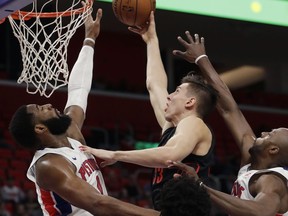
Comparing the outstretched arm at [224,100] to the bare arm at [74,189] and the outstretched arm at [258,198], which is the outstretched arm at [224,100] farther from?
the bare arm at [74,189]

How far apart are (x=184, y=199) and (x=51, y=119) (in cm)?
125

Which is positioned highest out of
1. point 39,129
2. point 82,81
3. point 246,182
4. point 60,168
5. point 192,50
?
point 192,50

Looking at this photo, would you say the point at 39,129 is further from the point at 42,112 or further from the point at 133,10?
the point at 133,10

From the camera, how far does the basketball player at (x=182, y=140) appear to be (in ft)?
13.0

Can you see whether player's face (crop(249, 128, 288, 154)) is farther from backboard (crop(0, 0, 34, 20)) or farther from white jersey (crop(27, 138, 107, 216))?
backboard (crop(0, 0, 34, 20))

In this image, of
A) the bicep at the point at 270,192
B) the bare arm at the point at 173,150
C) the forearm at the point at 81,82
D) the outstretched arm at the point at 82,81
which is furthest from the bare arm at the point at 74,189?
the forearm at the point at 81,82

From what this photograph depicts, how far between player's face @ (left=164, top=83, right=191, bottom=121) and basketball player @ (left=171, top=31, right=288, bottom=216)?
426 millimetres

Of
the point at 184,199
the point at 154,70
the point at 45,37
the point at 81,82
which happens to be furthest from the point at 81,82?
the point at 184,199

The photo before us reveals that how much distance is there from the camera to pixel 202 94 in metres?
4.36

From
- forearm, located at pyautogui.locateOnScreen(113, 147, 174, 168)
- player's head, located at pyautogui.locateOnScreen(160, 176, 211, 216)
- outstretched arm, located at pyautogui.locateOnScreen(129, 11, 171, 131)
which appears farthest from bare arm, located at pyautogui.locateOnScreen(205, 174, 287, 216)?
outstretched arm, located at pyautogui.locateOnScreen(129, 11, 171, 131)

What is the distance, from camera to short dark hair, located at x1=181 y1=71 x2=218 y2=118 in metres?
4.34

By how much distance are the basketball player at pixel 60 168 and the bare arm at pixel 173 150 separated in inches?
4.5

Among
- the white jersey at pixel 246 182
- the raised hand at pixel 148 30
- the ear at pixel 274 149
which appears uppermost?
the raised hand at pixel 148 30

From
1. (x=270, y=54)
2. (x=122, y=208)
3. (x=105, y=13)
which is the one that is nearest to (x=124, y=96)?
(x=105, y=13)
